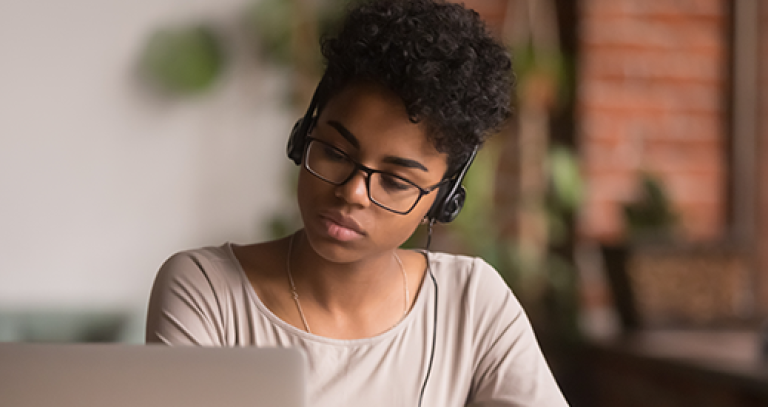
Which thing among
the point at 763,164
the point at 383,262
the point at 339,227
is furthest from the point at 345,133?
the point at 763,164

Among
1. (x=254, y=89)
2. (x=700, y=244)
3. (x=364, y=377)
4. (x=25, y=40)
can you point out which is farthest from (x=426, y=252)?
(x=25, y=40)

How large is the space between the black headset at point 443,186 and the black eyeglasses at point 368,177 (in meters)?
0.05

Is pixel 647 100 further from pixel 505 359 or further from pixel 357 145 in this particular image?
pixel 357 145

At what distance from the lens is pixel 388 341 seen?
3.86 ft

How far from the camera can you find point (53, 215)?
7.83ft

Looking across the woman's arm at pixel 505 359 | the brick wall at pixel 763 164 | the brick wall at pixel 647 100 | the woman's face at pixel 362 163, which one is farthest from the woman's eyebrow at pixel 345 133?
the brick wall at pixel 763 164

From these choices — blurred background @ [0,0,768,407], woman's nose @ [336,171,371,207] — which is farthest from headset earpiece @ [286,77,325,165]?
blurred background @ [0,0,768,407]

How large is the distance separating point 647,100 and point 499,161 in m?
0.54

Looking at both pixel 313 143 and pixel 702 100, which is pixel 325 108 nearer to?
pixel 313 143

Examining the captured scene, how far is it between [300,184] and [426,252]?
0.33 m

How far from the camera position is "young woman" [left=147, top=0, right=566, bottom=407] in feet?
3.36

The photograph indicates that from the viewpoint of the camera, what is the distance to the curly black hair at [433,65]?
1011 mm

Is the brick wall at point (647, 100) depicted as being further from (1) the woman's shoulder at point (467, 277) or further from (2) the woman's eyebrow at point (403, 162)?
(2) the woman's eyebrow at point (403, 162)

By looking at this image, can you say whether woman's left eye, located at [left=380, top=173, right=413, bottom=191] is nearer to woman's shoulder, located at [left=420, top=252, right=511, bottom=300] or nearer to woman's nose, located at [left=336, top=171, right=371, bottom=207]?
woman's nose, located at [left=336, top=171, right=371, bottom=207]
